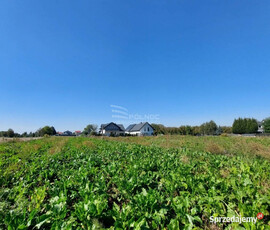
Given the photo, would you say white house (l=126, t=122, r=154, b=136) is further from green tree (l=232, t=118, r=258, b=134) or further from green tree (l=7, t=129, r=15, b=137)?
green tree (l=7, t=129, r=15, b=137)

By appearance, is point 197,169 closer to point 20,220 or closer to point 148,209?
point 148,209

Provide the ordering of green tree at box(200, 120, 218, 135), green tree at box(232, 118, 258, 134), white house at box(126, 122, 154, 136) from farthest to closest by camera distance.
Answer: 1. green tree at box(200, 120, 218, 135)
2. green tree at box(232, 118, 258, 134)
3. white house at box(126, 122, 154, 136)

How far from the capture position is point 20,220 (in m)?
1.88

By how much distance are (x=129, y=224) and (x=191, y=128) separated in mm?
69127

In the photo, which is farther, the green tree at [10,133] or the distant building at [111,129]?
the distant building at [111,129]

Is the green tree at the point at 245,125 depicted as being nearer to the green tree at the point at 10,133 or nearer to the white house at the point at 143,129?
the white house at the point at 143,129

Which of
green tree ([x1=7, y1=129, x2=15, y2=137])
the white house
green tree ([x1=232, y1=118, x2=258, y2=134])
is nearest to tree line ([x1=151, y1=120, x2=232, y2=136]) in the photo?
the white house

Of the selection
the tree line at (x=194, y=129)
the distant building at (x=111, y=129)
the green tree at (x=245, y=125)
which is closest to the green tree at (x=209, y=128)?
the tree line at (x=194, y=129)

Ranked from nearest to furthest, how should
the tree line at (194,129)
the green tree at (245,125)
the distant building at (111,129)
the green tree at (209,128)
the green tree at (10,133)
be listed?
the green tree at (10,133), the distant building at (111,129), the green tree at (245,125), the tree line at (194,129), the green tree at (209,128)

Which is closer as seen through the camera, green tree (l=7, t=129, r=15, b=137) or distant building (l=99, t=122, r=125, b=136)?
green tree (l=7, t=129, r=15, b=137)

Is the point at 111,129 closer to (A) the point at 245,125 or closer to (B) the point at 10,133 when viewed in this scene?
(B) the point at 10,133

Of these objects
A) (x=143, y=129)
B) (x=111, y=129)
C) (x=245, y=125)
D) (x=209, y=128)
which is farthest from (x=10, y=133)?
(x=245, y=125)

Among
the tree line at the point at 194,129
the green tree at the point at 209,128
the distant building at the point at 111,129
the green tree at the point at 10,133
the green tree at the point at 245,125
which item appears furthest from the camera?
the green tree at the point at 209,128

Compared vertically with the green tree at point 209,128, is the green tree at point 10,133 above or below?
below
